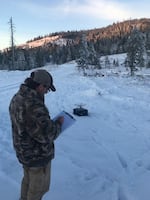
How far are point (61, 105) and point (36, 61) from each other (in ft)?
297

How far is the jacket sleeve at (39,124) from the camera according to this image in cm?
386

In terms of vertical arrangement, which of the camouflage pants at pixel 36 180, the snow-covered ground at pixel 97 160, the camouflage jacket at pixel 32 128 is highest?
the camouflage jacket at pixel 32 128

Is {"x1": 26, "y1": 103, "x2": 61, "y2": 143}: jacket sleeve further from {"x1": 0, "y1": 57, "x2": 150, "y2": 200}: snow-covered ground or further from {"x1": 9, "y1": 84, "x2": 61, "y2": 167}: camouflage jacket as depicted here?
{"x1": 0, "y1": 57, "x2": 150, "y2": 200}: snow-covered ground

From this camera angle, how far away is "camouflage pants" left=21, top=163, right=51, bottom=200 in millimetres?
4176

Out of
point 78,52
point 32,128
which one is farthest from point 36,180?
point 78,52

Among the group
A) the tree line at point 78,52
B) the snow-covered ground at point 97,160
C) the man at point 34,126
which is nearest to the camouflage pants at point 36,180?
the man at point 34,126

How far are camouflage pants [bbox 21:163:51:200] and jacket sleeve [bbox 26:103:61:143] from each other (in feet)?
1.33

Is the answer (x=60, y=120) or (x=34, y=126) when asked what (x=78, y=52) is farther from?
(x=34, y=126)

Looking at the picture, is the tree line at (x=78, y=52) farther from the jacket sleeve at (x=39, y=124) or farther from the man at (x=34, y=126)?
the jacket sleeve at (x=39, y=124)

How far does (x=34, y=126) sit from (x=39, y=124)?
6cm

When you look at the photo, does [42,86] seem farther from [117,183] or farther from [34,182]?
[117,183]

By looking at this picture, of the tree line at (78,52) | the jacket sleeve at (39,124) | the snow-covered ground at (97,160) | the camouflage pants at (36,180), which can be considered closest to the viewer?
the jacket sleeve at (39,124)

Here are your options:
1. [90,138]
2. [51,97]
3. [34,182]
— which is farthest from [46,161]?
[51,97]

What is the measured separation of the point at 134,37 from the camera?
165 feet
